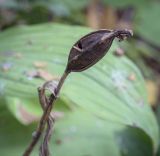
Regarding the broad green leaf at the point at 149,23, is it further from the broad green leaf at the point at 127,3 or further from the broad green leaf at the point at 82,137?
the broad green leaf at the point at 82,137

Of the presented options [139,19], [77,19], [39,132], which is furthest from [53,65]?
[139,19]

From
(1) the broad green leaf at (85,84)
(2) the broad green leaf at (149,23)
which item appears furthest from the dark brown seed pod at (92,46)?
(2) the broad green leaf at (149,23)

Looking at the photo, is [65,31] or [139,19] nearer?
[65,31]

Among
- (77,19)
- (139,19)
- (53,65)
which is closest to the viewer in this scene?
(53,65)

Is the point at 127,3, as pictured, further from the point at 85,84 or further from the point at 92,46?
the point at 92,46

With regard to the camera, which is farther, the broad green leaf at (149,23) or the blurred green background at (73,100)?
the broad green leaf at (149,23)

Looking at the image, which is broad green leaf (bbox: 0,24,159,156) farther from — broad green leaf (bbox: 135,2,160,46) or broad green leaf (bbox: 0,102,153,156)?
broad green leaf (bbox: 135,2,160,46)

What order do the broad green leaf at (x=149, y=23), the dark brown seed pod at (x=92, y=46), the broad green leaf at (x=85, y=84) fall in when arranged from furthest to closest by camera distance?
1. the broad green leaf at (x=149, y=23)
2. the broad green leaf at (x=85, y=84)
3. the dark brown seed pod at (x=92, y=46)

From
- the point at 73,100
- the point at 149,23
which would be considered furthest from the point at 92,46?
the point at 149,23

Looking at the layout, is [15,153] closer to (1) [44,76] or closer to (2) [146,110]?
(1) [44,76]
